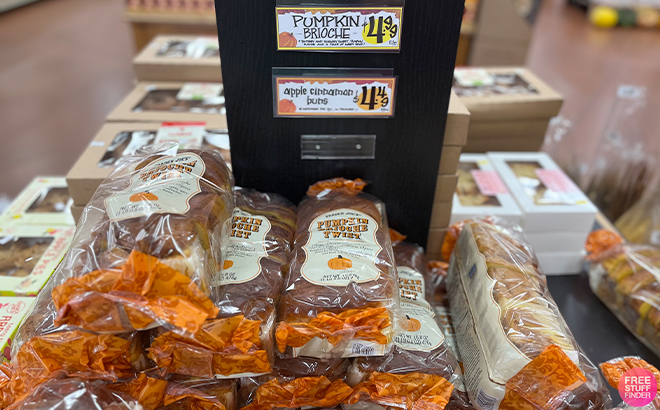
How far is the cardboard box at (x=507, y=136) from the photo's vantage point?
5.67 ft

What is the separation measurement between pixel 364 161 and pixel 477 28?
277 centimetres

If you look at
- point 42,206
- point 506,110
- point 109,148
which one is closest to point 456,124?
point 506,110

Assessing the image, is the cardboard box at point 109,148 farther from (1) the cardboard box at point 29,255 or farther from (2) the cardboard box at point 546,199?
(2) the cardboard box at point 546,199

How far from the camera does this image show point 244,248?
877mm

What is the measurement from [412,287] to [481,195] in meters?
0.52

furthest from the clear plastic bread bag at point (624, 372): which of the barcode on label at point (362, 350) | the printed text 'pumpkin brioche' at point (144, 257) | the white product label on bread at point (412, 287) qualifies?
the printed text 'pumpkin brioche' at point (144, 257)

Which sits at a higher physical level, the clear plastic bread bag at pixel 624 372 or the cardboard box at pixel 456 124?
the cardboard box at pixel 456 124

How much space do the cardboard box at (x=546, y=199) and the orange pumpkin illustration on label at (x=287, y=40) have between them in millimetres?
844

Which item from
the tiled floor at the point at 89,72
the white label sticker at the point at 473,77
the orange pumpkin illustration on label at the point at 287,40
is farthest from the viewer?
the tiled floor at the point at 89,72

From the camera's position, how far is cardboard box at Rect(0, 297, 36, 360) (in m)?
0.92

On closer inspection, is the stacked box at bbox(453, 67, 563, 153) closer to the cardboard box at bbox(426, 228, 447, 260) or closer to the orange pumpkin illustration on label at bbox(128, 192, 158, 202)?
the cardboard box at bbox(426, 228, 447, 260)

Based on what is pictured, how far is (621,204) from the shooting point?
2045 mm

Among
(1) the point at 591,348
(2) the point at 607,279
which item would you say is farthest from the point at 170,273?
(2) the point at 607,279

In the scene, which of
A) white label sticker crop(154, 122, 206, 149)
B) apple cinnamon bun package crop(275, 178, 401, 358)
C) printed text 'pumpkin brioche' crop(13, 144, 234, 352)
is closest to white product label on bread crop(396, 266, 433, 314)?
apple cinnamon bun package crop(275, 178, 401, 358)
